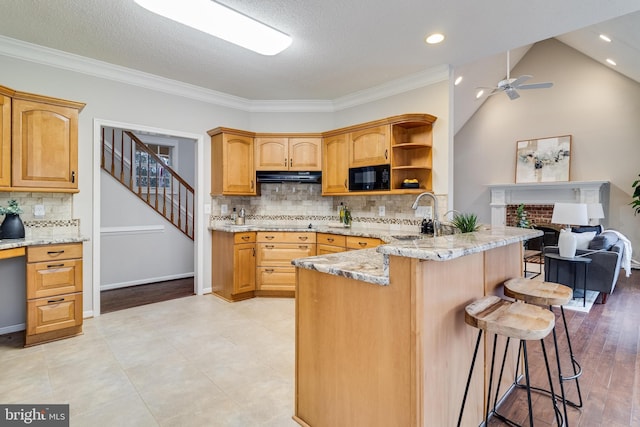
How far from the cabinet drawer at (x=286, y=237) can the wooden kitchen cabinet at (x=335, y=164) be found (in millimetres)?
767

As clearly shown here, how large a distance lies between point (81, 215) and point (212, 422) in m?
2.84

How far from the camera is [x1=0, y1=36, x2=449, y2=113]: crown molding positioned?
3.27 metres

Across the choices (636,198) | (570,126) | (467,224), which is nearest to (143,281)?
(467,224)

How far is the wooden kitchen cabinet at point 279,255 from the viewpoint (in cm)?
434

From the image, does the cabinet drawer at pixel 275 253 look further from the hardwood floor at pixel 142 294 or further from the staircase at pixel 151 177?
the staircase at pixel 151 177

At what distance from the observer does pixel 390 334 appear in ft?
4.57

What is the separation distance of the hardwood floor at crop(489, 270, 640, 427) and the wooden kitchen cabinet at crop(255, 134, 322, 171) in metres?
3.37

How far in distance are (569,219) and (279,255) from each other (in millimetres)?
3879

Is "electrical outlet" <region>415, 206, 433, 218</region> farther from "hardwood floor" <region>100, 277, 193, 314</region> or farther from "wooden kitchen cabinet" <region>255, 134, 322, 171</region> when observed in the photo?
"hardwood floor" <region>100, 277, 193, 314</region>

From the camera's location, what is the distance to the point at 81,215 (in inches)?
139

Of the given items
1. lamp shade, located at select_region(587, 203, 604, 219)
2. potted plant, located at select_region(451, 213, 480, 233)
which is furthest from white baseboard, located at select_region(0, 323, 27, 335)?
lamp shade, located at select_region(587, 203, 604, 219)

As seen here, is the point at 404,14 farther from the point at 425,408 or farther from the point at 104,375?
the point at 104,375

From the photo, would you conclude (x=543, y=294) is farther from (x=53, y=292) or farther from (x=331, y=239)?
(x=53, y=292)

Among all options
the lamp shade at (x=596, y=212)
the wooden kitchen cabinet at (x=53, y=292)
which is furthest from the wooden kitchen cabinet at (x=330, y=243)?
the lamp shade at (x=596, y=212)
